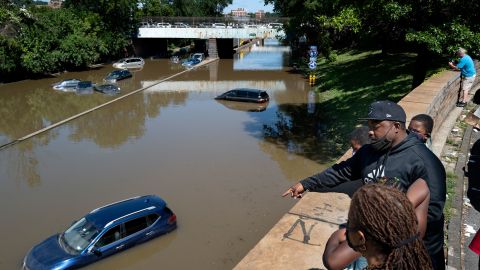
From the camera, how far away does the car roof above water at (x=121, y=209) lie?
1118 centimetres

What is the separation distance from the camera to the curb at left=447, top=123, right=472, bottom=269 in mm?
5438

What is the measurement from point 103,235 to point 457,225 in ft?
26.9

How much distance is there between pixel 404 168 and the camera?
3469 mm

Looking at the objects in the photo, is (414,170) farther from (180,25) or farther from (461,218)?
(180,25)

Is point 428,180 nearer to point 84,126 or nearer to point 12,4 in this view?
point 84,126

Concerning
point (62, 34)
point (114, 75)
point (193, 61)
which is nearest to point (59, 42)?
point (62, 34)

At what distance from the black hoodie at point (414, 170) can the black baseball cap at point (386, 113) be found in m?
0.18

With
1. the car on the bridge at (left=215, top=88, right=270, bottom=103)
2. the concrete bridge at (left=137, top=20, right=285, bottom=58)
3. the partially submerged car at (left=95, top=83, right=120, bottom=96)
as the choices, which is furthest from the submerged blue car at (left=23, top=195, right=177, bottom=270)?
the concrete bridge at (left=137, top=20, right=285, bottom=58)

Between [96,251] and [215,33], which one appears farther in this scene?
[215,33]

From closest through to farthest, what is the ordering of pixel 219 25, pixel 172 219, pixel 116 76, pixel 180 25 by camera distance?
pixel 172 219
pixel 116 76
pixel 219 25
pixel 180 25

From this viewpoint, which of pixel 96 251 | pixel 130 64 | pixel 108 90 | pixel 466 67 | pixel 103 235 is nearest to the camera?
pixel 96 251

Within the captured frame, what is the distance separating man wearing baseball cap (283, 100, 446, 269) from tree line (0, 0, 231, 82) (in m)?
41.1

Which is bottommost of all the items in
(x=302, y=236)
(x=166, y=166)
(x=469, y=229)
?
(x=166, y=166)

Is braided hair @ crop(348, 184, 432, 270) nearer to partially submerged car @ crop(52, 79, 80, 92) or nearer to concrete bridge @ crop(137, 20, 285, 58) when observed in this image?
partially submerged car @ crop(52, 79, 80, 92)
